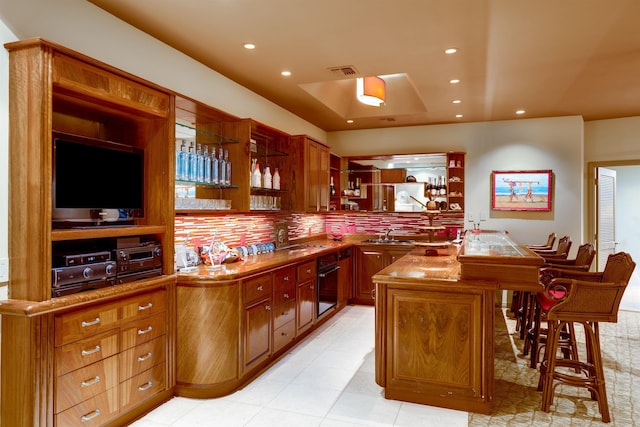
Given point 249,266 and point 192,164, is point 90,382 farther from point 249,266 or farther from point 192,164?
point 192,164

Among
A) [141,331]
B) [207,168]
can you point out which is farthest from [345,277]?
[141,331]

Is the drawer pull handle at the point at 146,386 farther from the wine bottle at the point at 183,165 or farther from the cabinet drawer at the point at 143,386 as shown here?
the wine bottle at the point at 183,165

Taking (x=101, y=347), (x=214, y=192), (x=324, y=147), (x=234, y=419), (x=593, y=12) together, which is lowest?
(x=234, y=419)

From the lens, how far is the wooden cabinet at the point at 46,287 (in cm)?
225

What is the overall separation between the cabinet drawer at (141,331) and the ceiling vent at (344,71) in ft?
8.89

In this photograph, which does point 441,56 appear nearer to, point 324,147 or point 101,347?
point 324,147

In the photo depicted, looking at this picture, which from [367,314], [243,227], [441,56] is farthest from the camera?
[367,314]

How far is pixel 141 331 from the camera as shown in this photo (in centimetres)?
290

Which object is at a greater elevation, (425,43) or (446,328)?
(425,43)

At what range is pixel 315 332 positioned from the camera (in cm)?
504

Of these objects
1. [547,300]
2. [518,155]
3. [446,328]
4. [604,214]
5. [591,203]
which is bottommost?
[446,328]

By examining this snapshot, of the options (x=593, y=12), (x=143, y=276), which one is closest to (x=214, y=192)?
(x=143, y=276)

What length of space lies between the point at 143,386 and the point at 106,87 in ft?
6.46

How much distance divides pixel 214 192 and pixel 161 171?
105 cm
